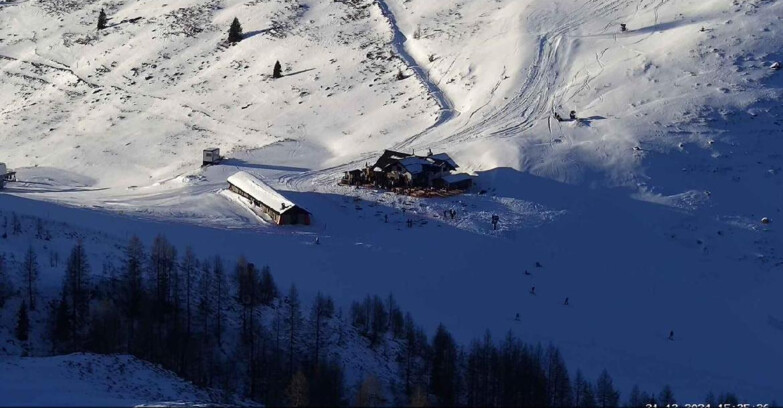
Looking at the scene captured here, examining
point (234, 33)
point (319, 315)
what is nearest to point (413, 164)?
point (319, 315)

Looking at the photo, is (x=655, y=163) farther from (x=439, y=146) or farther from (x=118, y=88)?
(x=118, y=88)

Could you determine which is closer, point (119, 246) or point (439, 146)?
point (119, 246)

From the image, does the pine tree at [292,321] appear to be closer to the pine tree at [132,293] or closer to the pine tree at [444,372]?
the pine tree at [444,372]

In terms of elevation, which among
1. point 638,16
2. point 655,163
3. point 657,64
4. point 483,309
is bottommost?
point 483,309

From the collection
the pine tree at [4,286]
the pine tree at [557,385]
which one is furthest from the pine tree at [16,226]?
the pine tree at [557,385]

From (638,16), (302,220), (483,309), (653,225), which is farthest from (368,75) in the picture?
(483,309)

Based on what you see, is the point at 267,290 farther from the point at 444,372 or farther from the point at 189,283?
the point at 444,372

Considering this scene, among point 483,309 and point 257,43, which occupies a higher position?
point 257,43
